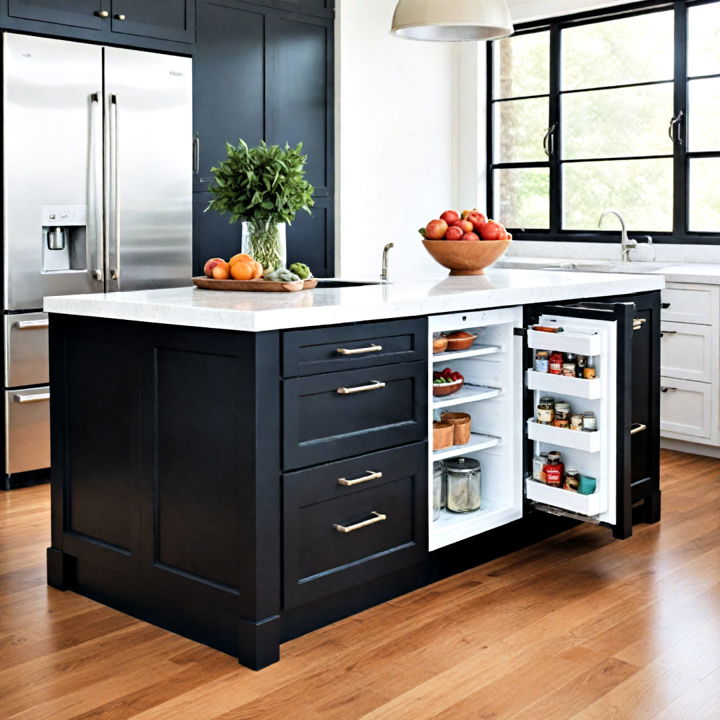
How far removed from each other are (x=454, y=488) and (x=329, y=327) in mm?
909

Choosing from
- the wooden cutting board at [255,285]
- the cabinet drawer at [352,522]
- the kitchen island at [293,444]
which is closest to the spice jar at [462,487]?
the kitchen island at [293,444]

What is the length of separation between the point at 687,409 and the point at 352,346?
2654 millimetres

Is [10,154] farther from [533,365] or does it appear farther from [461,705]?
[461,705]

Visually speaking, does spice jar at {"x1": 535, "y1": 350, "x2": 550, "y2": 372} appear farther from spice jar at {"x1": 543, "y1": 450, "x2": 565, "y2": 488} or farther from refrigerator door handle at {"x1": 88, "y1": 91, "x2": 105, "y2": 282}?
refrigerator door handle at {"x1": 88, "y1": 91, "x2": 105, "y2": 282}

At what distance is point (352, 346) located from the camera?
9.02 ft

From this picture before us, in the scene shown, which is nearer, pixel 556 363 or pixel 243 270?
pixel 243 270

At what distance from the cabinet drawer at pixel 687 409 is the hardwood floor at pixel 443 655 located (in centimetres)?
152

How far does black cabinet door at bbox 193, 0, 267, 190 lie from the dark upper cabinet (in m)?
0.11

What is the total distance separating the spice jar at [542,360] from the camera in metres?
3.34

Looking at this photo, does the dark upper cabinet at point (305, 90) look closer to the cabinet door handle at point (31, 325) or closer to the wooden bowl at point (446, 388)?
the cabinet door handle at point (31, 325)

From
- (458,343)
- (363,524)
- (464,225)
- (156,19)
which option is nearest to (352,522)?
(363,524)

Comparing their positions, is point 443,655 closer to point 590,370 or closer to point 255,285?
point 590,370

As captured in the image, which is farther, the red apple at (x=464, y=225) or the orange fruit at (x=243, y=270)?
the red apple at (x=464, y=225)

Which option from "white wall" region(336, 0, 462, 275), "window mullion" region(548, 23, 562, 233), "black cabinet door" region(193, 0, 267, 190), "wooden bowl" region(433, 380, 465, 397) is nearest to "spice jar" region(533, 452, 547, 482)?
A: "wooden bowl" region(433, 380, 465, 397)
